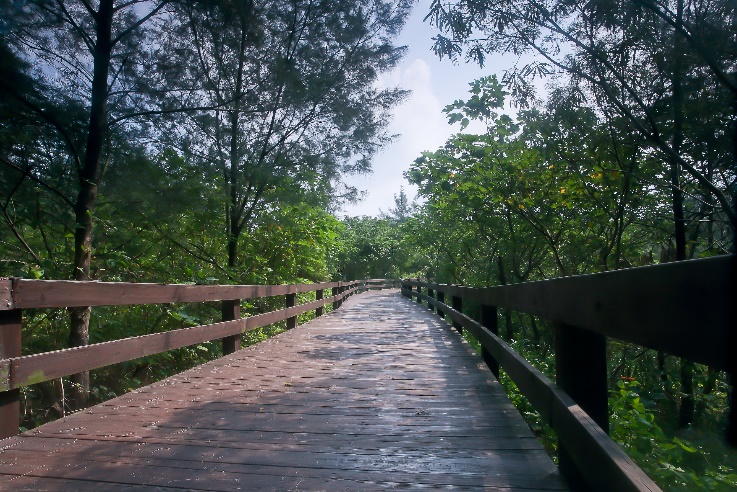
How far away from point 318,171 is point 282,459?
313 inches

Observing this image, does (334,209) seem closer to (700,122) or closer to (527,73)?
(527,73)

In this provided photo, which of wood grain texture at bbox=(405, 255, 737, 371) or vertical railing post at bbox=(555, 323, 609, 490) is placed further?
vertical railing post at bbox=(555, 323, 609, 490)

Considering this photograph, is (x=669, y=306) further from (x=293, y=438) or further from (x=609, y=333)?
(x=293, y=438)

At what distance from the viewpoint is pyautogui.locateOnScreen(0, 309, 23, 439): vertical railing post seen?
2.66 m

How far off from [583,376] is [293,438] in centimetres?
153

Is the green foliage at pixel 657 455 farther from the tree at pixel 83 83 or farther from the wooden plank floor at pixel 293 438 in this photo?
the tree at pixel 83 83

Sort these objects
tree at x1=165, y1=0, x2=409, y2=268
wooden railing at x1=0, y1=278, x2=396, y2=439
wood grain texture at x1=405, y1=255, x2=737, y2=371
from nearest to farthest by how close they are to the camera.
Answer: wood grain texture at x1=405, y1=255, x2=737, y2=371 < wooden railing at x1=0, y1=278, x2=396, y2=439 < tree at x1=165, y1=0, x2=409, y2=268

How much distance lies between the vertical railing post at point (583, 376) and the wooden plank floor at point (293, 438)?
0.15 metres

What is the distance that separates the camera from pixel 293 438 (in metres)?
2.85

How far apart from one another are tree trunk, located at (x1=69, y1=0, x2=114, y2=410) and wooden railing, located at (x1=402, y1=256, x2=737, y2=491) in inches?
175

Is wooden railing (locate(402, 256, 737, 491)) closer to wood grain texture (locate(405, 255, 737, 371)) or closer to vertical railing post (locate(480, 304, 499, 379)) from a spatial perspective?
wood grain texture (locate(405, 255, 737, 371))

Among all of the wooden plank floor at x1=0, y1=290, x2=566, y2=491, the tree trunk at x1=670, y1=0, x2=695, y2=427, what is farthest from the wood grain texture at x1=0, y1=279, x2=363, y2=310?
the tree trunk at x1=670, y1=0, x2=695, y2=427

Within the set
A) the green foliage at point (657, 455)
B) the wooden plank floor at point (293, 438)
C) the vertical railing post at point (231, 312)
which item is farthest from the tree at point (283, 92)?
the green foliage at point (657, 455)

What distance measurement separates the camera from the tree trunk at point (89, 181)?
5418 mm
